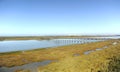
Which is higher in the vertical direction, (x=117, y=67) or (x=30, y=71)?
(x=117, y=67)

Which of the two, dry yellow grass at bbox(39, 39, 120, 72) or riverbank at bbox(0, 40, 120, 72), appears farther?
riverbank at bbox(0, 40, 120, 72)

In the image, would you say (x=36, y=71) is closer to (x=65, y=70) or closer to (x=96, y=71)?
(x=65, y=70)

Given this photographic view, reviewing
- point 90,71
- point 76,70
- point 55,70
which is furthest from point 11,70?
point 90,71

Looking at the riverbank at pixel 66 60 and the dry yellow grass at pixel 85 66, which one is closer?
the dry yellow grass at pixel 85 66

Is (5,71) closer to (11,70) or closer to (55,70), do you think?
(11,70)

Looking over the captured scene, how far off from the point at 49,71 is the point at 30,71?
2887 mm

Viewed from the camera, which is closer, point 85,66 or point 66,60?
point 85,66

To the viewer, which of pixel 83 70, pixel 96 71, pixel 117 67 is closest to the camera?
pixel 117 67

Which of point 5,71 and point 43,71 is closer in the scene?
point 43,71

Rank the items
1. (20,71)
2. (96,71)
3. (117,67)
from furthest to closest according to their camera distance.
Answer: (20,71) < (96,71) < (117,67)

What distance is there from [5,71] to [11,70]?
910 millimetres

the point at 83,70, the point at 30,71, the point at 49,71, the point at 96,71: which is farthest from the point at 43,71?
the point at 96,71

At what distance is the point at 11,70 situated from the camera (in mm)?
19938

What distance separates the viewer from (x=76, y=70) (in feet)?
58.4
